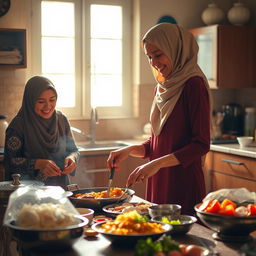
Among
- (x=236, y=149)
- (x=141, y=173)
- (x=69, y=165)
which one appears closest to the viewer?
(x=141, y=173)

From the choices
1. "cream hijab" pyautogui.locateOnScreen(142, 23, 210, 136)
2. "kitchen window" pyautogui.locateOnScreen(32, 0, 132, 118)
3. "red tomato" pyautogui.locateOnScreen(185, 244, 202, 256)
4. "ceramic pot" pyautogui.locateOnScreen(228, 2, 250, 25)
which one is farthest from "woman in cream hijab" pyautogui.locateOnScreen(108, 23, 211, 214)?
"ceramic pot" pyautogui.locateOnScreen(228, 2, 250, 25)

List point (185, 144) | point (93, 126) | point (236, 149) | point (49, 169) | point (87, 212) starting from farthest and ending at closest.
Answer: point (93, 126), point (236, 149), point (49, 169), point (185, 144), point (87, 212)

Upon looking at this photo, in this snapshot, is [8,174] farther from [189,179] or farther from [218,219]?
[218,219]

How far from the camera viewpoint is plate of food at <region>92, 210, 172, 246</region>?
1808 millimetres

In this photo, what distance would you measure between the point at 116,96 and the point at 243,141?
140cm

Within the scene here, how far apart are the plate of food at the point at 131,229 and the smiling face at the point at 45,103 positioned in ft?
4.49

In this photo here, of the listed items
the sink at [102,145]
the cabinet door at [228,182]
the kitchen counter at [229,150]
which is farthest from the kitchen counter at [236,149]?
the sink at [102,145]

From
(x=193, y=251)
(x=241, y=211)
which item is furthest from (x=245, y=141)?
(x=193, y=251)

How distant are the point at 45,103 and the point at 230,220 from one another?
161cm

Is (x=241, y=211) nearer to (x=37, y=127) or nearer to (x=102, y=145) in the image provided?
(x=37, y=127)

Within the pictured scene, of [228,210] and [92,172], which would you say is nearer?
[228,210]

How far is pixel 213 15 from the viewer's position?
4922 millimetres

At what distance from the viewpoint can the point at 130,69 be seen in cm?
508

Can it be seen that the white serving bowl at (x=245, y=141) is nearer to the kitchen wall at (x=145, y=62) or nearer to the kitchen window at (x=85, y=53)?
the kitchen wall at (x=145, y=62)
